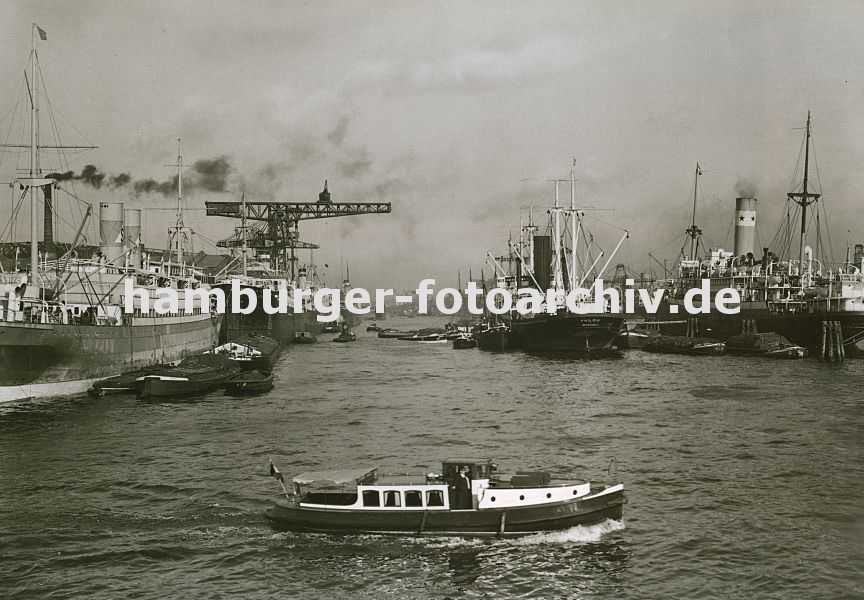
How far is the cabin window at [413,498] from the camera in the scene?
26.6 metres

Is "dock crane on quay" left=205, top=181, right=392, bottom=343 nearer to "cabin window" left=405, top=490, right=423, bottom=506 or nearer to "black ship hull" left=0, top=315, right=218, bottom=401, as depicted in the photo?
"black ship hull" left=0, top=315, right=218, bottom=401

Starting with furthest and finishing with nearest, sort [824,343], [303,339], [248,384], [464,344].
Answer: [303,339] → [464,344] → [824,343] → [248,384]

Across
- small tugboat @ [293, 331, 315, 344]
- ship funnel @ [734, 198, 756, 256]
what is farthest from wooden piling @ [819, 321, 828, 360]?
small tugboat @ [293, 331, 315, 344]

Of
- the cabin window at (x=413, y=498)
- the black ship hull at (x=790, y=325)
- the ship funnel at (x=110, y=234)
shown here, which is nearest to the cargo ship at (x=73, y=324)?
the ship funnel at (x=110, y=234)

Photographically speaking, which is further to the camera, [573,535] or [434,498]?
[434,498]

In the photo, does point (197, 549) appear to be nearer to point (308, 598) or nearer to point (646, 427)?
point (308, 598)

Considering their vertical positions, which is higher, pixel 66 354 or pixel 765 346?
pixel 66 354

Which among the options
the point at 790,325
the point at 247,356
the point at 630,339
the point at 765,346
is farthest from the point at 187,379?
the point at 630,339

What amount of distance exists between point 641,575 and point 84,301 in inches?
2778

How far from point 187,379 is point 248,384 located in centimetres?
484

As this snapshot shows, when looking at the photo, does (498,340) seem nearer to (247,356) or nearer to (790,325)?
(790,325)

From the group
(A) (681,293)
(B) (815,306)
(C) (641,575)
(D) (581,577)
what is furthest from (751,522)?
(A) (681,293)

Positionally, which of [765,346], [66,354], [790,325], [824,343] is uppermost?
[790,325]

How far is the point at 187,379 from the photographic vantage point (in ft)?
193
